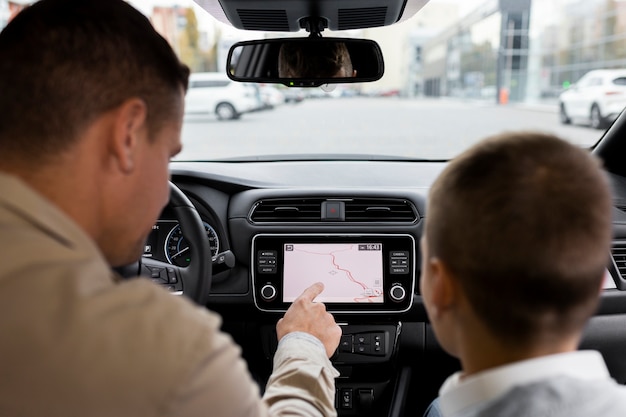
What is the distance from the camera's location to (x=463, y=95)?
19.3 meters

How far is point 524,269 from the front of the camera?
4.39 ft

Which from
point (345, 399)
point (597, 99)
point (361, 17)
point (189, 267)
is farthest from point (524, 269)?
point (597, 99)

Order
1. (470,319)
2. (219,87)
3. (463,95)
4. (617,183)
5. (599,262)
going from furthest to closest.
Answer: (463,95), (219,87), (617,183), (470,319), (599,262)

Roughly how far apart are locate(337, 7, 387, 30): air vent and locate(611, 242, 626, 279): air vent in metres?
1.99

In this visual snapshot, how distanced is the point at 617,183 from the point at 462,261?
333 centimetres

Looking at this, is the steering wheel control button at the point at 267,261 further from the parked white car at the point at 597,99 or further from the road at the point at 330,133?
the parked white car at the point at 597,99

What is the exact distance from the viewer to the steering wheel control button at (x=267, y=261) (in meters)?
3.93

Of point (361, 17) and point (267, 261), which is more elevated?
point (361, 17)

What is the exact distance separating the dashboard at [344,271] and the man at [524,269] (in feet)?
7.73

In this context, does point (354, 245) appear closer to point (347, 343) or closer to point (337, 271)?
point (337, 271)

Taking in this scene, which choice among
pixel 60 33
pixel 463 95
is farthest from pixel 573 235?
pixel 463 95

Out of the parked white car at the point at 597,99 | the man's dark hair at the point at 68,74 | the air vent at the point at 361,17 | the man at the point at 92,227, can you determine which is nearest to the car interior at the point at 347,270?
the parked white car at the point at 597,99

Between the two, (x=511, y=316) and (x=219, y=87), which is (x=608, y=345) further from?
(x=219, y=87)

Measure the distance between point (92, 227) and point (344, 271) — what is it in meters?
2.43
